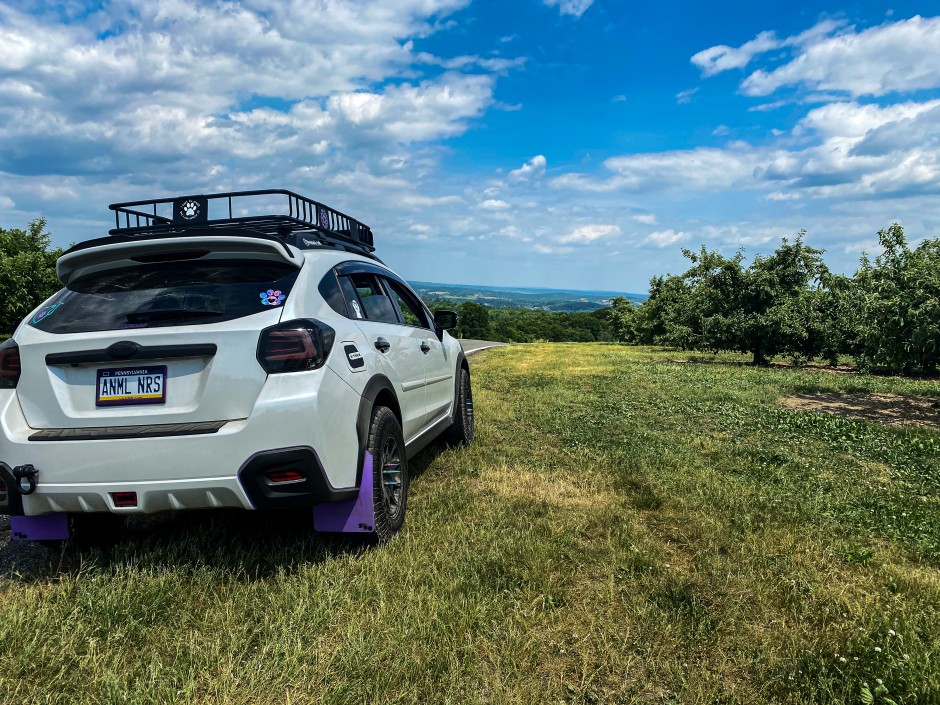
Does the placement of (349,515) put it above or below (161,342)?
below

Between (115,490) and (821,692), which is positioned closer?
(821,692)

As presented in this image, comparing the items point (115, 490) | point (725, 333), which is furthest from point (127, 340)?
point (725, 333)

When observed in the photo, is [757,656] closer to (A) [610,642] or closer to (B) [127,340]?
(A) [610,642]

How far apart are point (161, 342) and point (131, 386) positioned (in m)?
0.27

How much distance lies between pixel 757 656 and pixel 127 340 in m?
3.09

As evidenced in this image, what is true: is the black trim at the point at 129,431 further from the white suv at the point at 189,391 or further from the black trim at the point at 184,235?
the black trim at the point at 184,235

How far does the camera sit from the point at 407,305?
16.1 ft

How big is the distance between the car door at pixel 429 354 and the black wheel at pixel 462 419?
231 millimetres

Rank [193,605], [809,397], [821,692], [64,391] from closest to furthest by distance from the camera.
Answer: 1. [821,692]
2. [193,605]
3. [64,391]
4. [809,397]

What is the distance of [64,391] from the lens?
2707 mm

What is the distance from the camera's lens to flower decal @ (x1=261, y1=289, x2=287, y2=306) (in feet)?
9.16

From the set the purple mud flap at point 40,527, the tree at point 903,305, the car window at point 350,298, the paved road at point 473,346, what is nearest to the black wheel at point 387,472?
the car window at point 350,298

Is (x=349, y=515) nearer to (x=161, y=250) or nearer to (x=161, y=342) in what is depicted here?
(x=161, y=342)

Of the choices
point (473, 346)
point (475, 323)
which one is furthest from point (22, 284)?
point (475, 323)
